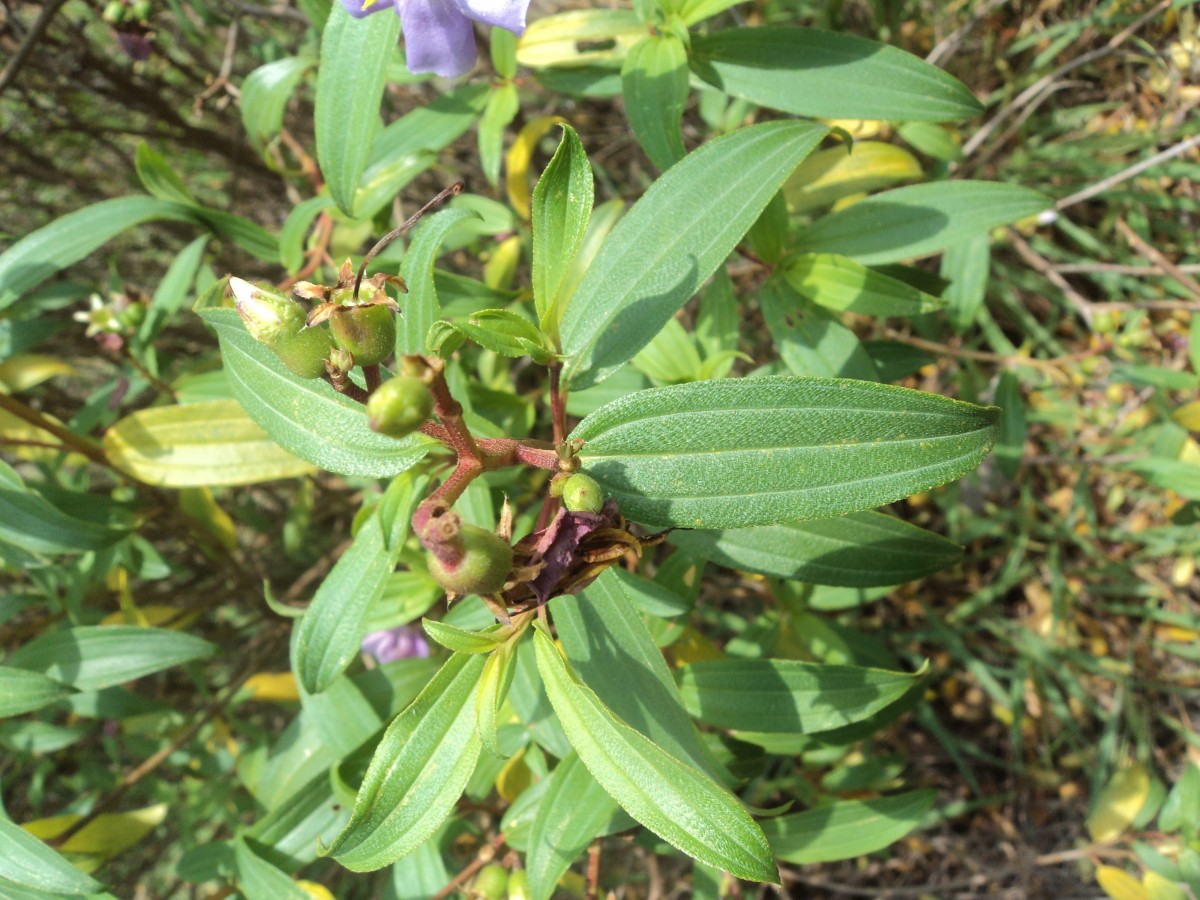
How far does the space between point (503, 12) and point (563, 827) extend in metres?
1.12

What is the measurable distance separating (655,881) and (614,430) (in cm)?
125

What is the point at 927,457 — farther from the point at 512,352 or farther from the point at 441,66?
the point at 441,66

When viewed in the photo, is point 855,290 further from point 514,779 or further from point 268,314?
point 514,779

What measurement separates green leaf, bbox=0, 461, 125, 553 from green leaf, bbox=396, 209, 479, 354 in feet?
3.14

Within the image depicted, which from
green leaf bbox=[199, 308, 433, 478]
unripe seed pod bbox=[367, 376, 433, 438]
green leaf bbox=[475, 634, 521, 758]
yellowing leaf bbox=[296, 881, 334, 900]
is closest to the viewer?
unripe seed pod bbox=[367, 376, 433, 438]

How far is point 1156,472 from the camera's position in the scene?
1989 millimetres

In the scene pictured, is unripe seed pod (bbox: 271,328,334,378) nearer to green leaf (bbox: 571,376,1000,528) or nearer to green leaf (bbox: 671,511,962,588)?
green leaf (bbox: 571,376,1000,528)

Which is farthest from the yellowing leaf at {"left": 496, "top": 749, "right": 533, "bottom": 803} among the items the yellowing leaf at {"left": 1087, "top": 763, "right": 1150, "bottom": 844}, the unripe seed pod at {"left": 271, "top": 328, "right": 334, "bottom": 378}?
the yellowing leaf at {"left": 1087, "top": 763, "right": 1150, "bottom": 844}

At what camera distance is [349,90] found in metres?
1.54

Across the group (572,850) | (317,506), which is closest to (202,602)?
(317,506)

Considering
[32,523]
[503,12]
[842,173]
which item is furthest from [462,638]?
[842,173]

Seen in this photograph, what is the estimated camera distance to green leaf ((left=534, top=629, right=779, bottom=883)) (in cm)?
86

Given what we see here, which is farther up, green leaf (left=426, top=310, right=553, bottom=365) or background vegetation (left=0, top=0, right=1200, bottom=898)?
green leaf (left=426, top=310, right=553, bottom=365)

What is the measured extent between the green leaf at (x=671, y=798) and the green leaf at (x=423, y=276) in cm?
55
